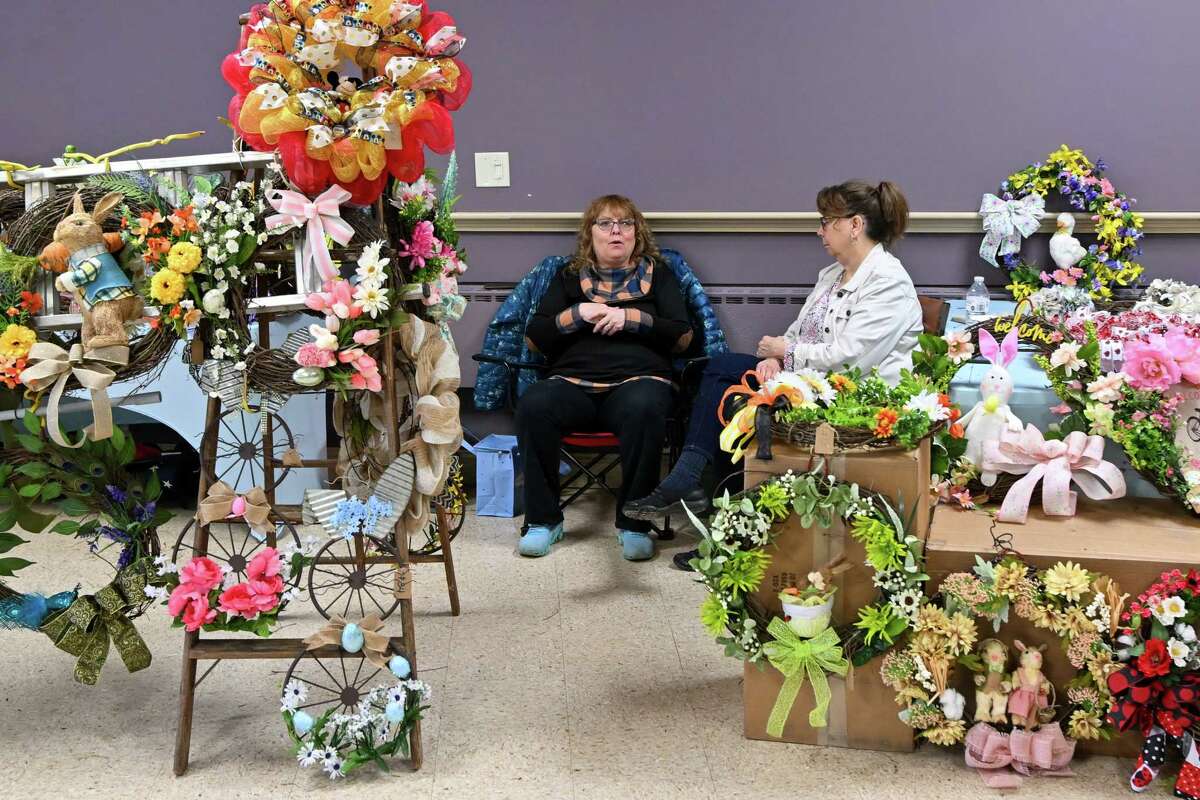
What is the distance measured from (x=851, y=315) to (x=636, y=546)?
3.27ft

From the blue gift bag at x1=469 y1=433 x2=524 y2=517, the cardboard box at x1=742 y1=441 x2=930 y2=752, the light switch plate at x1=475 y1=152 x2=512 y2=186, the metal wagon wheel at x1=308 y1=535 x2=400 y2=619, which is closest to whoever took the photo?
the cardboard box at x1=742 y1=441 x2=930 y2=752

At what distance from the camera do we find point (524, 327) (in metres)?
4.07

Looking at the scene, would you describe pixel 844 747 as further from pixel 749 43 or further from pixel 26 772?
pixel 749 43

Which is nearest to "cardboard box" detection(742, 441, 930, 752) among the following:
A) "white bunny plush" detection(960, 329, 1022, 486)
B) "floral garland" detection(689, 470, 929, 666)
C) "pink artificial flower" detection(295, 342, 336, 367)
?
"floral garland" detection(689, 470, 929, 666)

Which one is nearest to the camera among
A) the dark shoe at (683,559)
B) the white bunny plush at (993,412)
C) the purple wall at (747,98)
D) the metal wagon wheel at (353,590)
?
the white bunny plush at (993,412)

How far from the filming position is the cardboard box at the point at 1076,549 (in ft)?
7.14

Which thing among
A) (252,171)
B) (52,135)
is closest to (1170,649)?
(252,171)

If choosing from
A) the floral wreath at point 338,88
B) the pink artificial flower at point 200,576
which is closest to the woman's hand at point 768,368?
the floral wreath at point 338,88

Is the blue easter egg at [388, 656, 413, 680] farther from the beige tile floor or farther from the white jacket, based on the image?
the white jacket

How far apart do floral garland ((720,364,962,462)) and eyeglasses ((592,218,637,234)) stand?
1538 mm

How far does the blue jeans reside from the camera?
3.53 m

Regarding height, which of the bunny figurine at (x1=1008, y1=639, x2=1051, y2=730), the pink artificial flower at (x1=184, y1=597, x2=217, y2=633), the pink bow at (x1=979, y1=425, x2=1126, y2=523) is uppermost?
the pink bow at (x1=979, y1=425, x2=1126, y2=523)

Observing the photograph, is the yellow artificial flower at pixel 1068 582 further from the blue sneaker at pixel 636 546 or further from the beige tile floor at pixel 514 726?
the blue sneaker at pixel 636 546

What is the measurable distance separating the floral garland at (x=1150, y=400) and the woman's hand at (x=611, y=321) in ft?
5.07
